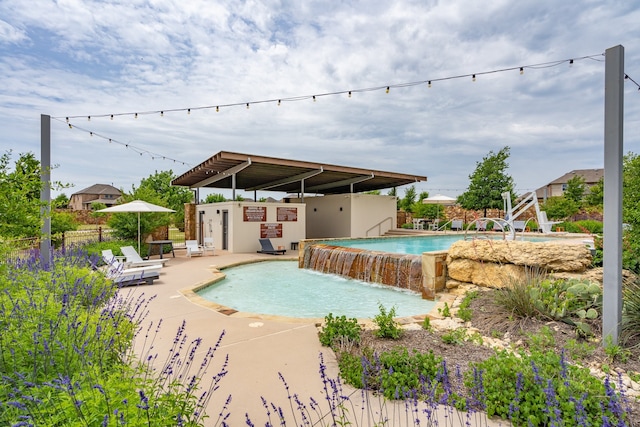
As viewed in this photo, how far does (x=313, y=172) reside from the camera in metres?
14.9

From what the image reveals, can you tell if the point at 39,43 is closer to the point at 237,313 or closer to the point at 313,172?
the point at 237,313

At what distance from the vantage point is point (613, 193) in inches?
131

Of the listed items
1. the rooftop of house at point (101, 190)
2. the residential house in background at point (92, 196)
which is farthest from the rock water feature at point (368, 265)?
the rooftop of house at point (101, 190)

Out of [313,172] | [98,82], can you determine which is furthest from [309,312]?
[313,172]

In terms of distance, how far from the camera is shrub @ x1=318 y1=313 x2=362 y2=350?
3551mm

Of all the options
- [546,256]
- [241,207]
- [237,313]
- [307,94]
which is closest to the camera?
[237,313]

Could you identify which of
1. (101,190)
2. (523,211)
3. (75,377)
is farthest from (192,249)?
(101,190)

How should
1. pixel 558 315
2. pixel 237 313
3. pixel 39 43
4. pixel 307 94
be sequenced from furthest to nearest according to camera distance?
pixel 307 94
pixel 39 43
pixel 237 313
pixel 558 315

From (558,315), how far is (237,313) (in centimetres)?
436

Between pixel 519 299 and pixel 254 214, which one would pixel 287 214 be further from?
pixel 519 299

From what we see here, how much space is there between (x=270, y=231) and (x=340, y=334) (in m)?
10.9

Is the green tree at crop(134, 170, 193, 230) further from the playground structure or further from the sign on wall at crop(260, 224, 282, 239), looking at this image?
the playground structure

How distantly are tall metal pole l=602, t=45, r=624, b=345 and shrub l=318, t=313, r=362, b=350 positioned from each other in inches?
102

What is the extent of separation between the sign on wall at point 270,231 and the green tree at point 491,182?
43.7 feet
